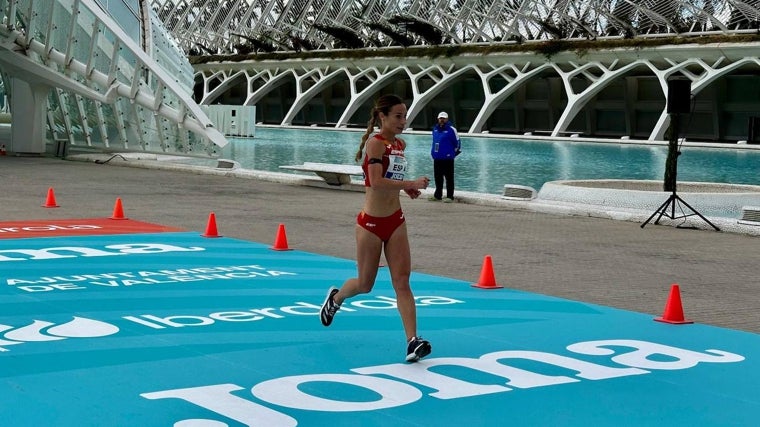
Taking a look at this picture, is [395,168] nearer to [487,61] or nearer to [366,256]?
[366,256]

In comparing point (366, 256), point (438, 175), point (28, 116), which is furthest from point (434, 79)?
point (366, 256)

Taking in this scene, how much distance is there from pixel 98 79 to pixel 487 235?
56.3 feet

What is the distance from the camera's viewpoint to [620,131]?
74938 mm

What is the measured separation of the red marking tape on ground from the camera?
13391mm

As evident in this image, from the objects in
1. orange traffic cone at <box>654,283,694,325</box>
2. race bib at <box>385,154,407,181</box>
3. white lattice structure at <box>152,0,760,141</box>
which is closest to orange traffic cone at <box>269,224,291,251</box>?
orange traffic cone at <box>654,283,694,325</box>

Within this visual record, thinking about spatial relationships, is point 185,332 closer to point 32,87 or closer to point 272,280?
point 272,280

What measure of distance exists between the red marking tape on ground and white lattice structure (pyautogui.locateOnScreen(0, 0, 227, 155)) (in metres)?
14.4

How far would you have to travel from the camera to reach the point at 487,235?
596 inches

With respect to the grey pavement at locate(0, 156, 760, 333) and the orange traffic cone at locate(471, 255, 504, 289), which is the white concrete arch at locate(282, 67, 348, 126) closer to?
the grey pavement at locate(0, 156, 760, 333)

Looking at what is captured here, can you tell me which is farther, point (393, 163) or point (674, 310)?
point (674, 310)

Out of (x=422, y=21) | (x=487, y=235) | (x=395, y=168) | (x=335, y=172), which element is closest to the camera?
(x=395, y=168)

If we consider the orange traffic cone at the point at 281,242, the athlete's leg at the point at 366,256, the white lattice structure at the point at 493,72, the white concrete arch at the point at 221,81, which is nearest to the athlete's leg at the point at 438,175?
the orange traffic cone at the point at 281,242

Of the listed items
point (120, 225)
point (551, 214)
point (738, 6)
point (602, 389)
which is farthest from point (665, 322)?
point (738, 6)

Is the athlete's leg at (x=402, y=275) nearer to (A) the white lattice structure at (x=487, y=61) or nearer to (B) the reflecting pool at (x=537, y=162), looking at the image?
(B) the reflecting pool at (x=537, y=162)
